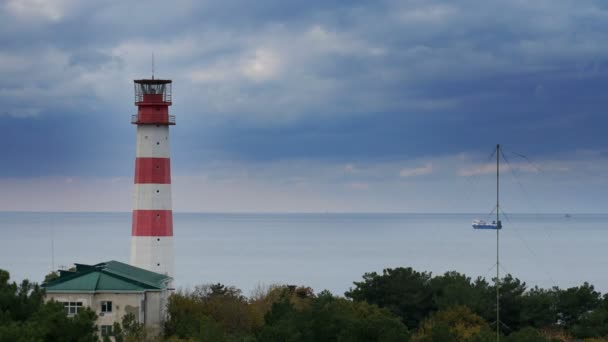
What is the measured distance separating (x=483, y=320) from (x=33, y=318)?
64.8 feet

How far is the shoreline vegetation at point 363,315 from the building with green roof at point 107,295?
905mm

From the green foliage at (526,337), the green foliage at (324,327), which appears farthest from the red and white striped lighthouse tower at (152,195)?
the green foliage at (526,337)

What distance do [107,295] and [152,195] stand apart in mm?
6456

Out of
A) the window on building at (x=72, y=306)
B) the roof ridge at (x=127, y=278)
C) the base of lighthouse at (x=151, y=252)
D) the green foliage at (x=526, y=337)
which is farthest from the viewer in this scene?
the base of lighthouse at (x=151, y=252)

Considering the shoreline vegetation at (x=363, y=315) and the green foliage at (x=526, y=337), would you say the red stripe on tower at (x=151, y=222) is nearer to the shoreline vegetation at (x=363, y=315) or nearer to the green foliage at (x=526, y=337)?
the shoreline vegetation at (x=363, y=315)

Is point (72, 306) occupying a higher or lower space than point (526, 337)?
higher

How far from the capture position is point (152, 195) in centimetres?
3741

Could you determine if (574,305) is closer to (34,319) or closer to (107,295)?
(107,295)

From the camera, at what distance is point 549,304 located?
40875mm

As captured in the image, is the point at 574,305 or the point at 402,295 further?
the point at 402,295

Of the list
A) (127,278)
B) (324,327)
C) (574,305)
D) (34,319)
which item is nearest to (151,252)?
(127,278)

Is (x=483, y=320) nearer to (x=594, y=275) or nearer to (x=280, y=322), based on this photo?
(x=280, y=322)

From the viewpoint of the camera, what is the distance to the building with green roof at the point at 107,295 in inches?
1247

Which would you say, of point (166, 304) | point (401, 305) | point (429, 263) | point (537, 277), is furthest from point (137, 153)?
point (429, 263)
